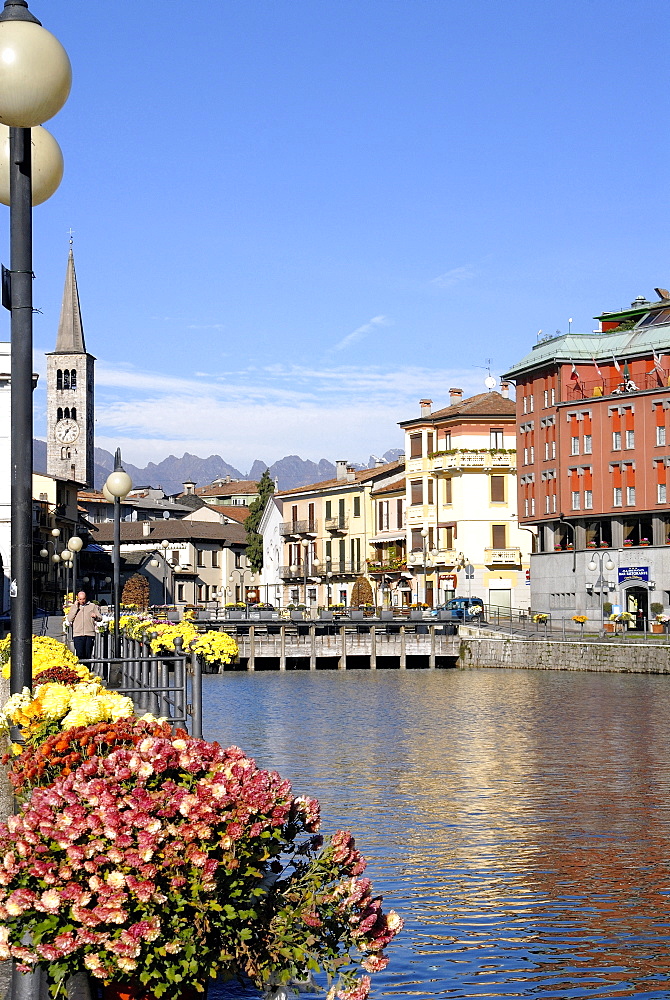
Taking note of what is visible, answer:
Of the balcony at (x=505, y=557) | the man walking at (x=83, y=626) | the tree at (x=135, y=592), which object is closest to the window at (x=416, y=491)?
the balcony at (x=505, y=557)

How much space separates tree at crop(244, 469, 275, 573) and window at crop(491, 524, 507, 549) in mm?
35801

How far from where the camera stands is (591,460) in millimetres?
84312

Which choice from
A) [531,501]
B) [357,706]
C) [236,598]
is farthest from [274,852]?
[236,598]

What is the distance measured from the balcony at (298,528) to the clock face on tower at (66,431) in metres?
56.2

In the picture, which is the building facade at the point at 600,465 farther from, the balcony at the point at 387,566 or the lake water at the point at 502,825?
the lake water at the point at 502,825

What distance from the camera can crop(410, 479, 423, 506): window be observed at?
105719mm

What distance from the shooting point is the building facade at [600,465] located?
8025cm

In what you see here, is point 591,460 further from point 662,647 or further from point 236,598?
point 236,598

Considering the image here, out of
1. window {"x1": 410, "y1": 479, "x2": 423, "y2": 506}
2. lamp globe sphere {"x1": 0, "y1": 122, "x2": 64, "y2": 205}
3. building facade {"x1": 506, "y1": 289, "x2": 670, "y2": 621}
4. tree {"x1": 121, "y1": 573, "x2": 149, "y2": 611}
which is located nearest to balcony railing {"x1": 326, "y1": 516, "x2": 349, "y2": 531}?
window {"x1": 410, "y1": 479, "x2": 423, "y2": 506}

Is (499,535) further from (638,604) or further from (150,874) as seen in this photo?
(150,874)

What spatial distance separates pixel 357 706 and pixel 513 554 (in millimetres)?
50120

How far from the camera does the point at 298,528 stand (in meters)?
126

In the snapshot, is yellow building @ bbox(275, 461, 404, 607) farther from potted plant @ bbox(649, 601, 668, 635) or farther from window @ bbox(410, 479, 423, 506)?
potted plant @ bbox(649, 601, 668, 635)

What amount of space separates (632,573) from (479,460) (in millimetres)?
23161
